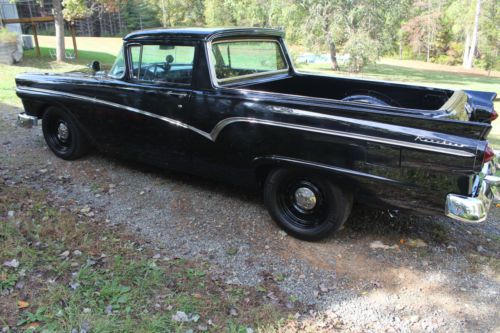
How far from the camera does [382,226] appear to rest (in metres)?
4.19

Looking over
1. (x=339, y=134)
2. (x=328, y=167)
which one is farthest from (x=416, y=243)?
(x=339, y=134)

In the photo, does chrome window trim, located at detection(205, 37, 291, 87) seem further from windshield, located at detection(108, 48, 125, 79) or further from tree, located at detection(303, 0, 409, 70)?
tree, located at detection(303, 0, 409, 70)

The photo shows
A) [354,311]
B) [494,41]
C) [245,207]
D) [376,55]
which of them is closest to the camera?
[354,311]

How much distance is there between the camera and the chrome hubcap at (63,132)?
5793 millimetres

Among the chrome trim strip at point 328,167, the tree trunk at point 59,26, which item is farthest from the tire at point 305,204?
the tree trunk at point 59,26

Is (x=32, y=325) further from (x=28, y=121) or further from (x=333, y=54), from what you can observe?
(x=333, y=54)

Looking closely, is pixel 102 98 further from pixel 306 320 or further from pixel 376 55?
pixel 376 55

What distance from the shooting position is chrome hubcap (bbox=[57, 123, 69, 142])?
579 centimetres

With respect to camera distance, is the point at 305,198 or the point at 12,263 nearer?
the point at 12,263

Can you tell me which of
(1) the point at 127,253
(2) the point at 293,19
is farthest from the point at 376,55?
(1) the point at 127,253

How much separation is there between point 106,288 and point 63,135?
3.31 meters

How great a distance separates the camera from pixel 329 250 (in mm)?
3807

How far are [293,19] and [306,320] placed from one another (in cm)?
2163

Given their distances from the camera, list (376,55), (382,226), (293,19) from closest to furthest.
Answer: (382,226)
(376,55)
(293,19)
